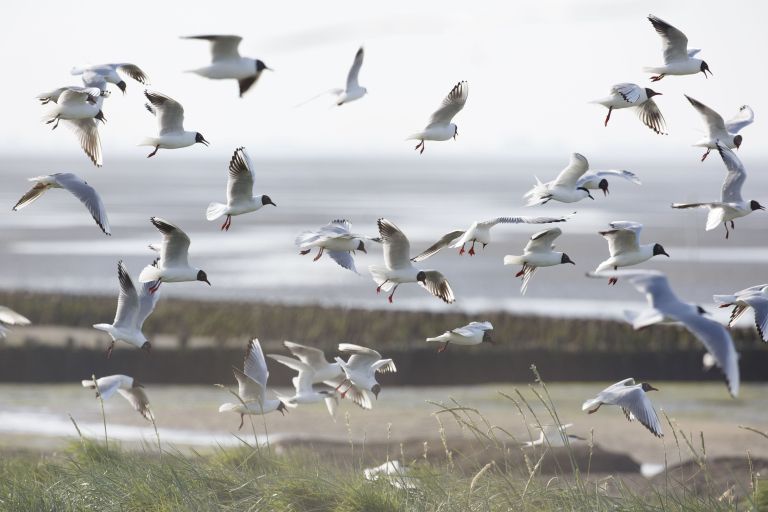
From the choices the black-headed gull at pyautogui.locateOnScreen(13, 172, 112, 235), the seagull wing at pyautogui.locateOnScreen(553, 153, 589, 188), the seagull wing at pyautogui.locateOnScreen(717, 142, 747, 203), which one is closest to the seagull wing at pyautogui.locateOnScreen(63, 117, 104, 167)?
the black-headed gull at pyautogui.locateOnScreen(13, 172, 112, 235)

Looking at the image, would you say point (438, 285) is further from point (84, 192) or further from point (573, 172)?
point (84, 192)

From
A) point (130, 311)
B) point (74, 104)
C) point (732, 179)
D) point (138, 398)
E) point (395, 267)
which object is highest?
point (74, 104)

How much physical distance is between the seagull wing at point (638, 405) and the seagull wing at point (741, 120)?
7.13 feet

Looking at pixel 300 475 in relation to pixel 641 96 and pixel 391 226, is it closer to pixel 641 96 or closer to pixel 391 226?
pixel 391 226

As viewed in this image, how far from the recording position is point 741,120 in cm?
841

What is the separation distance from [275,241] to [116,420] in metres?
40.7

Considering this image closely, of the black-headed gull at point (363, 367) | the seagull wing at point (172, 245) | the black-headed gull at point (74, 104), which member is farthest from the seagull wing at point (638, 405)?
the black-headed gull at point (74, 104)

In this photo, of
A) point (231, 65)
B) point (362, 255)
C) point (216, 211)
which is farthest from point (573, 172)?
point (362, 255)

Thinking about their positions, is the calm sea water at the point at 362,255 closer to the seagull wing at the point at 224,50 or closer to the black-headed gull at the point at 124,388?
the black-headed gull at the point at 124,388

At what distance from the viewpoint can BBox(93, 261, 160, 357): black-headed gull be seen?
7.90 metres

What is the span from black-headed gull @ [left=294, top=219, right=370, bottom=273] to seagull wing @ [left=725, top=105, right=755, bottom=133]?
2547 mm

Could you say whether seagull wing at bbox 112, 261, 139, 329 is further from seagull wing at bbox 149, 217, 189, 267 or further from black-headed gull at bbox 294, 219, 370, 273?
black-headed gull at bbox 294, 219, 370, 273

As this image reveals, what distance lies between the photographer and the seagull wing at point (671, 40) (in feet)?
25.1

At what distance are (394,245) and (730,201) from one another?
214 centimetres
